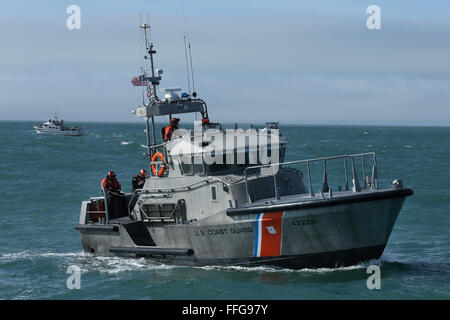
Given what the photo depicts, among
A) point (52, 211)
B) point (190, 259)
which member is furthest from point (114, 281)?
point (52, 211)

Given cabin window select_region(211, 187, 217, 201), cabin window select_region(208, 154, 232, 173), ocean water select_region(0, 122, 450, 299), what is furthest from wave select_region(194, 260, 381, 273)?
cabin window select_region(208, 154, 232, 173)

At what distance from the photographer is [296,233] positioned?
13.5m

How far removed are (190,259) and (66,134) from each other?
237ft

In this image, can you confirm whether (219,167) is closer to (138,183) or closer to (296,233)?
(296,233)

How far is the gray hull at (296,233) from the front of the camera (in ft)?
42.8

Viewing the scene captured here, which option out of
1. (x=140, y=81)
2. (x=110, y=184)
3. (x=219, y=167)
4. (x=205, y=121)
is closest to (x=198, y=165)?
(x=219, y=167)

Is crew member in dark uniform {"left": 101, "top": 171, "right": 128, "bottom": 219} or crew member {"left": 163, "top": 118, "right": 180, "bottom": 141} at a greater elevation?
crew member {"left": 163, "top": 118, "right": 180, "bottom": 141}

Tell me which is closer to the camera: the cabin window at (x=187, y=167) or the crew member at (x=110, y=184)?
the cabin window at (x=187, y=167)

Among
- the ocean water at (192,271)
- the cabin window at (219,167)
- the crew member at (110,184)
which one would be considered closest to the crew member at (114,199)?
the crew member at (110,184)

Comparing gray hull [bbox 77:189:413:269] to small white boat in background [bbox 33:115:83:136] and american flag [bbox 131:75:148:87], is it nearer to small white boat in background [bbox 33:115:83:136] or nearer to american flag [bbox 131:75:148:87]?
american flag [bbox 131:75:148:87]

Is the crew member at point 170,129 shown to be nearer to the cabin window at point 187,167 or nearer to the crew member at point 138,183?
the cabin window at point 187,167

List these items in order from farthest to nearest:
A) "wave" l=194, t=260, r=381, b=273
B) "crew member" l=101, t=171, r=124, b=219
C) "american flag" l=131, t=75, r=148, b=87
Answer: "american flag" l=131, t=75, r=148, b=87 < "crew member" l=101, t=171, r=124, b=219 < "wave" l=194, t=260, r=381, b=273

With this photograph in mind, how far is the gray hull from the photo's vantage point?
13047mm
